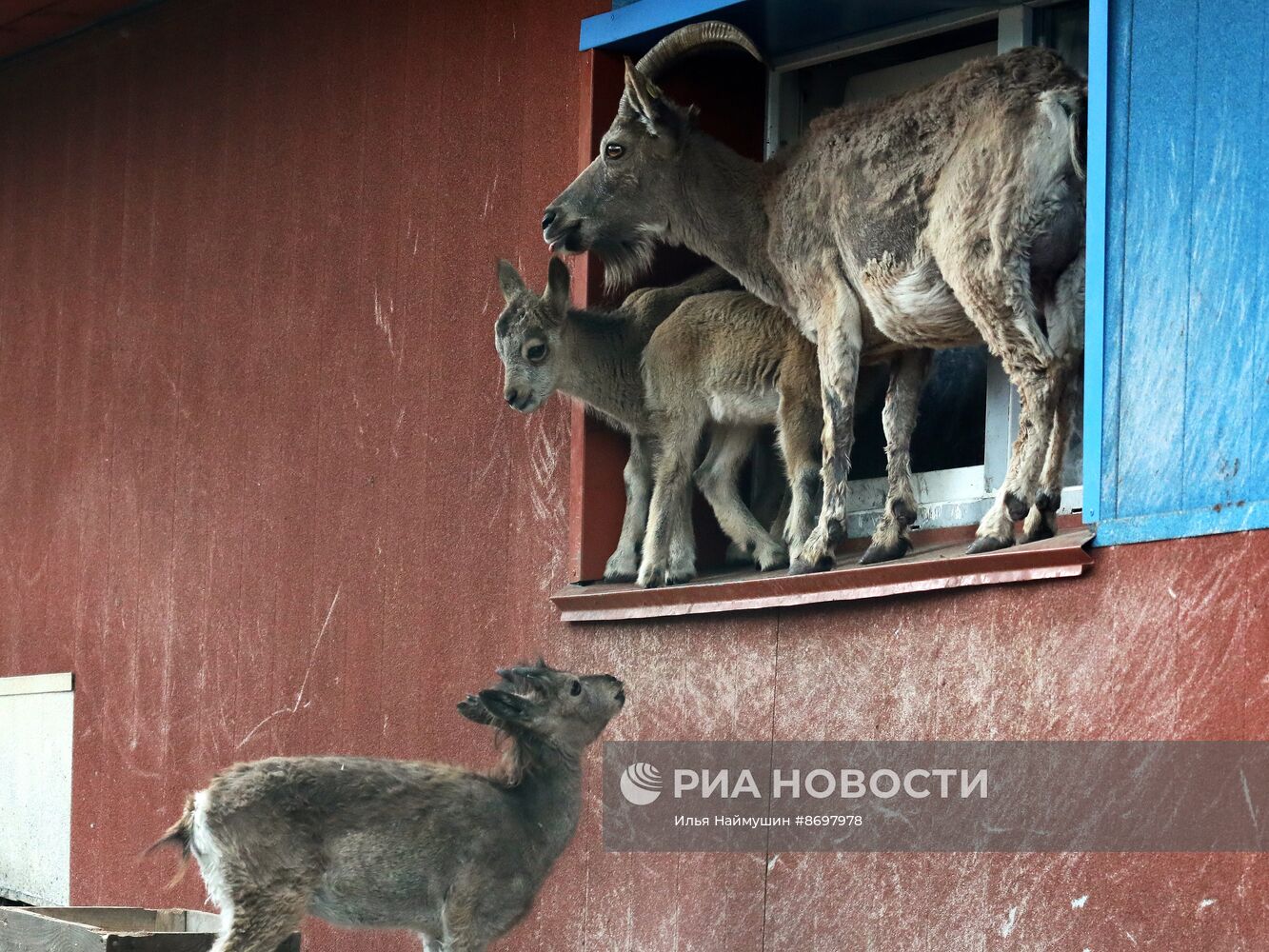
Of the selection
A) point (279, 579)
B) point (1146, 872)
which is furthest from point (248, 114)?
point (1146, 872)

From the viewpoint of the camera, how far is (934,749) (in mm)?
6684

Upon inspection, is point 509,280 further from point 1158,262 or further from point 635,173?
point 1158,262

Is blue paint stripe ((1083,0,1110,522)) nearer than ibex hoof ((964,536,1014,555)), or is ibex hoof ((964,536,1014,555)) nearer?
Result: blue paint stripe ((1083,0,1110,522))

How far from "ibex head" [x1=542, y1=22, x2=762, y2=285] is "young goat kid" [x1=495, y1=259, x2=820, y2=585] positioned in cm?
22

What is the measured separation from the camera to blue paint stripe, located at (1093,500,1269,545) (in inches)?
228

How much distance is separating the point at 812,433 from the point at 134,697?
466 centimetres

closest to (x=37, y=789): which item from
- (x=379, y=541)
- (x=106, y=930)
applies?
(x=379, y=541)

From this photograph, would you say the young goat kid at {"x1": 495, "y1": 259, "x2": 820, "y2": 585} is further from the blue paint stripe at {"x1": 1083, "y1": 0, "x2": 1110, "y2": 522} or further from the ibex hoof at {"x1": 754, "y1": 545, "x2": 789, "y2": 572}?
the blue paint stripe at {"x1": 1083, "y1": 0, "x2": 1110, "y2": 522}

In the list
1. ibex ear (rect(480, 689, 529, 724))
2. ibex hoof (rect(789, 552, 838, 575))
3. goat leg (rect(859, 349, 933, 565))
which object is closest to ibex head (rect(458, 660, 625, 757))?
ibex ear (rect(480, 689, 529, 724))

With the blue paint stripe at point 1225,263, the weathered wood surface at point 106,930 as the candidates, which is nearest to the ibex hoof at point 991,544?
the blue paint stripe at point 1225,263

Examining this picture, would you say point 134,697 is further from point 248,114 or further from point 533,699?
point 533,699

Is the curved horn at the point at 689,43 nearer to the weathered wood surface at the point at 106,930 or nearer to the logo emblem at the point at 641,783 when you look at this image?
the logo emblem at the point at 641,783

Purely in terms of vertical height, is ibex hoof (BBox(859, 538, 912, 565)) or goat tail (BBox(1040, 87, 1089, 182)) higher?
goat tail (BBox(1040, 87, 1089, 182))

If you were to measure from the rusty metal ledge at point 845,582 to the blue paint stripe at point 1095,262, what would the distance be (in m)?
0.21
